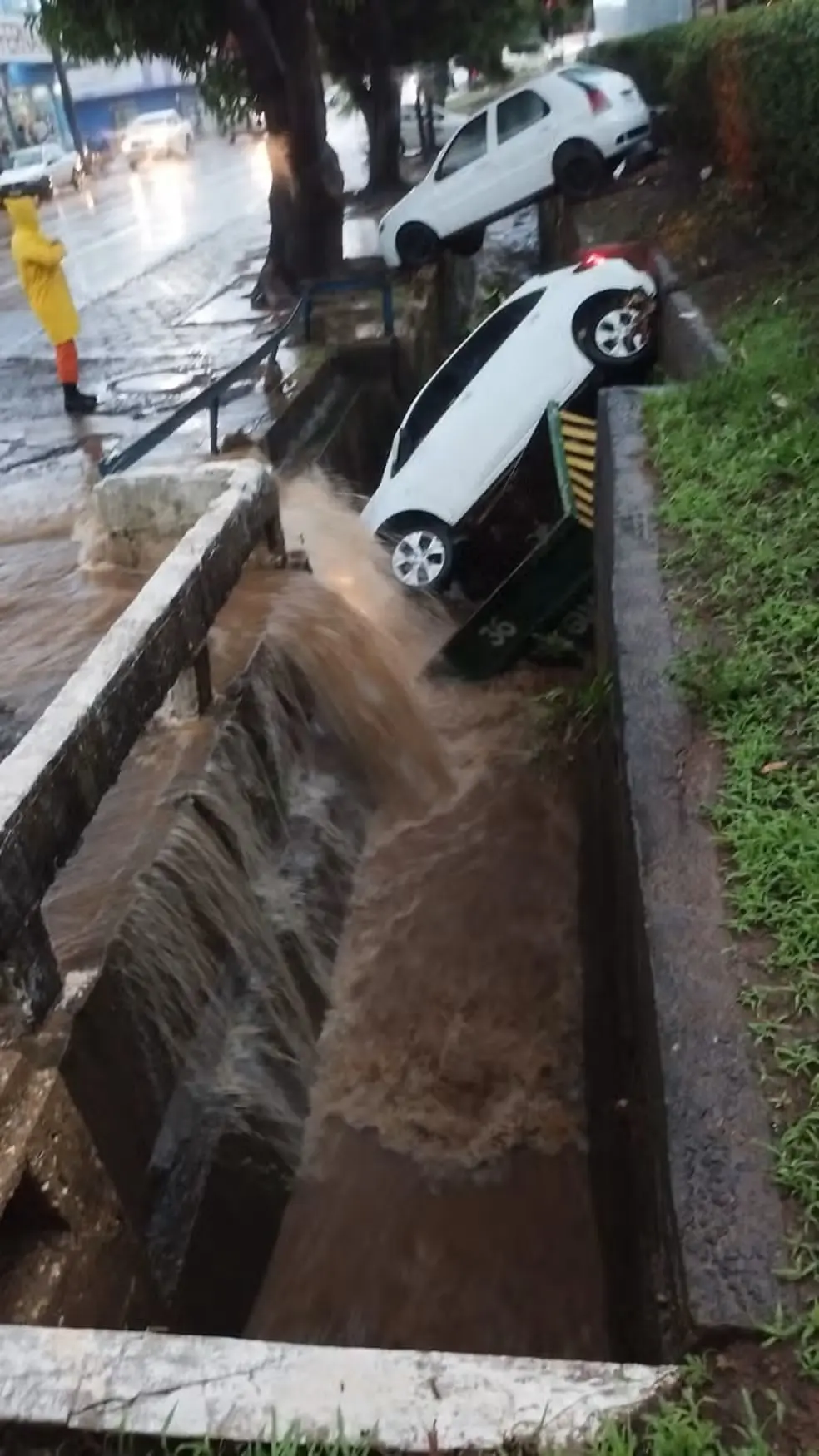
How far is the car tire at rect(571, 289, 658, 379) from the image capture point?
865cm

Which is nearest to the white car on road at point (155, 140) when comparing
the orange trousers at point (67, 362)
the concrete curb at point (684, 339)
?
the orange trousers at point (67, 362)

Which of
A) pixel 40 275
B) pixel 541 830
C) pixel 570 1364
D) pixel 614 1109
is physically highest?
pixel 40 275

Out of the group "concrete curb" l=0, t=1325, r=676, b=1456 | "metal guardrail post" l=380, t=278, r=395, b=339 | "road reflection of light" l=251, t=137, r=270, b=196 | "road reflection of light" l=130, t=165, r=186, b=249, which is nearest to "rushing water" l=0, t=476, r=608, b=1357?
"concrete curb" l=0, t=1325, r=676, b=1456

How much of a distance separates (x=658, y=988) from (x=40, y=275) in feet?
31.2

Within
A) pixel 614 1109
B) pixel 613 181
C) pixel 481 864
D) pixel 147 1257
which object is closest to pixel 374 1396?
pixel 147 1257

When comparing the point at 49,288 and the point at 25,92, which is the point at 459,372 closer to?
the point at 49,288

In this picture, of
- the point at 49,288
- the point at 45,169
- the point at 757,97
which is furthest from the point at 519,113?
the point at 45,169

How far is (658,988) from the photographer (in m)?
2.86

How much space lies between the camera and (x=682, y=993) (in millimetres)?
2818

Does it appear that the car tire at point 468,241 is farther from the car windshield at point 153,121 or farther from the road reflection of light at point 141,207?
the car windshield at point 153,121

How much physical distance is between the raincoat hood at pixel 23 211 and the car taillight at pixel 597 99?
719cm

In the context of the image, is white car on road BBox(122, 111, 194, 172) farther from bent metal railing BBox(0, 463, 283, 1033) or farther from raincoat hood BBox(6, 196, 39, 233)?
bent metal railing BBox(0, 463, 283, 1033)

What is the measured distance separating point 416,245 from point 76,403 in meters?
7.07

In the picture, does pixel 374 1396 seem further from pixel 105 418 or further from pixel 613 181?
pixel 613 181
